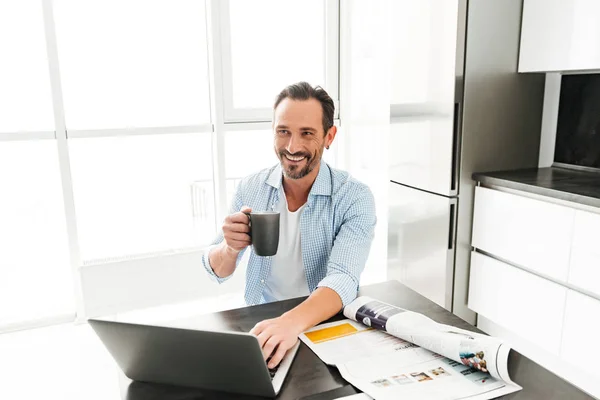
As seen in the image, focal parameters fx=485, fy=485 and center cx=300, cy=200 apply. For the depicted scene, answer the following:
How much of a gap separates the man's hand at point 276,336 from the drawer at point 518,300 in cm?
153

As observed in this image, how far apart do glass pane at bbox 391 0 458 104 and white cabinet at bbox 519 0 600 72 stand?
15.5 inches

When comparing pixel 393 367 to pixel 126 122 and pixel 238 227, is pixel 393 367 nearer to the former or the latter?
pixel 238 227

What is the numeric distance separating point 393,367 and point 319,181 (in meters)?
0.78

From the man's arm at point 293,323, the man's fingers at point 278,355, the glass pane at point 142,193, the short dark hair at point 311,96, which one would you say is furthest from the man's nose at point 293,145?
the glass pane at point 142,193

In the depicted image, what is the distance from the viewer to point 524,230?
7.32 feet

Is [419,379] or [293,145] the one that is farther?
[293,145]

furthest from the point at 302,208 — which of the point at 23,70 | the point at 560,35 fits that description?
the point at 23,70

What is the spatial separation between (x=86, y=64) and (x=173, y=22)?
585 mm

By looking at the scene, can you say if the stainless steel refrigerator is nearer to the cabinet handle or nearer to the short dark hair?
the cabinet handle

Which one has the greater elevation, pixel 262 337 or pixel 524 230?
pixel 262 337

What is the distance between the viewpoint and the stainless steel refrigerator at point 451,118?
237 cm

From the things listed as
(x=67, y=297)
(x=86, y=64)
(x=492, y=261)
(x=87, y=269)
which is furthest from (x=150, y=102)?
(x=492, y=261)

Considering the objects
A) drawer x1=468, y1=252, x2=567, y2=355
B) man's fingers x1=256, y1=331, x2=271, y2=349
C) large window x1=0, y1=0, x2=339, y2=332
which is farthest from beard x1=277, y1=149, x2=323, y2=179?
large window x1=0, y1=0, x2=339, y2=332

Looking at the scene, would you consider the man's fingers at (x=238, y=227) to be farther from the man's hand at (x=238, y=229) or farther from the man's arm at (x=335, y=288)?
the man's arm at (x=335, y=288)
